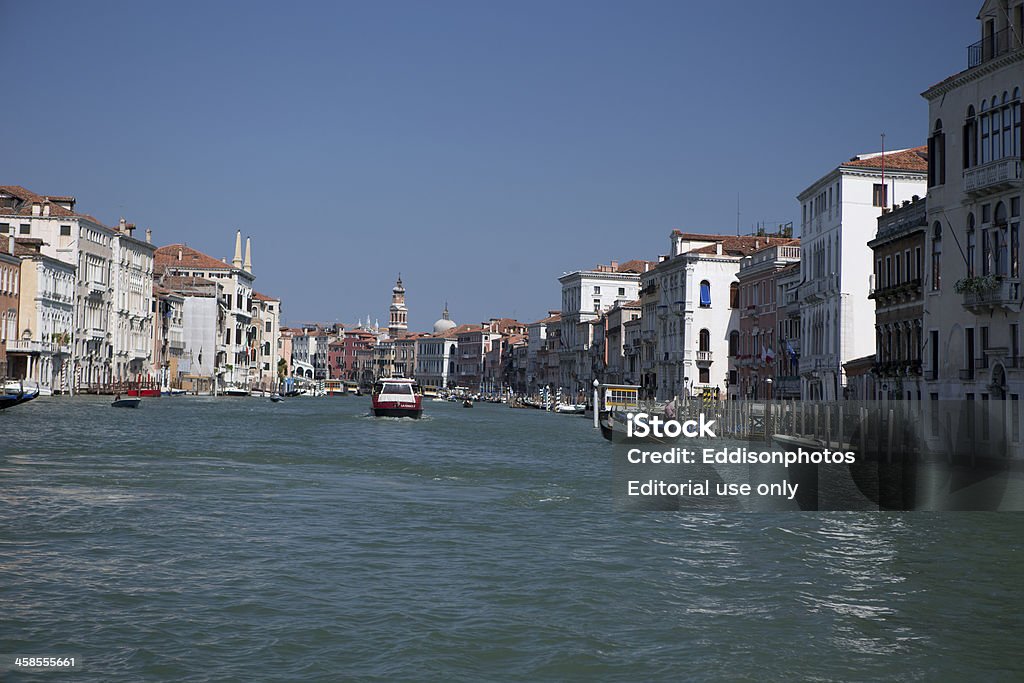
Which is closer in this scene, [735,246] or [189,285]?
[735,246]

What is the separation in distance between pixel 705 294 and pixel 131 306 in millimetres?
36196

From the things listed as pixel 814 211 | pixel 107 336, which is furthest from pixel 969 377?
pixel 107 336

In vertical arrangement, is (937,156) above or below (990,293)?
above

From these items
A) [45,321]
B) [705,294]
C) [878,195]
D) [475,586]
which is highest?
[878,195]

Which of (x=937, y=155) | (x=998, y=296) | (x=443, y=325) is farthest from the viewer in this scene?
(x=443, y=325)

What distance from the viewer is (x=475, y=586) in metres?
10.4

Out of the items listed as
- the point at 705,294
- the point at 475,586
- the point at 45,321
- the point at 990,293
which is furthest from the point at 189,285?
the point at 475,586

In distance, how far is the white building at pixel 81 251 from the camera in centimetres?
6500

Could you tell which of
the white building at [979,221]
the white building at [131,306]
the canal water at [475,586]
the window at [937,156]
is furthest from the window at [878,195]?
the white building at [131,306]

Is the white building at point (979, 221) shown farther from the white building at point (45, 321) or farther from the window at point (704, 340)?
the white building at point (45, 321)

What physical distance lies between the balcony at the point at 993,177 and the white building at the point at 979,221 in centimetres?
2

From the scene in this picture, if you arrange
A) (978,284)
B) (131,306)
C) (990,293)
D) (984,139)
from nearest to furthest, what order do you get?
(990,293)
(978,284)
(984,139)
(131,306)

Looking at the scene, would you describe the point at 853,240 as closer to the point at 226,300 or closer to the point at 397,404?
the point at 397,404

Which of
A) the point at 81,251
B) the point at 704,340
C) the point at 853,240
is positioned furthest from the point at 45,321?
the point at 853,240
